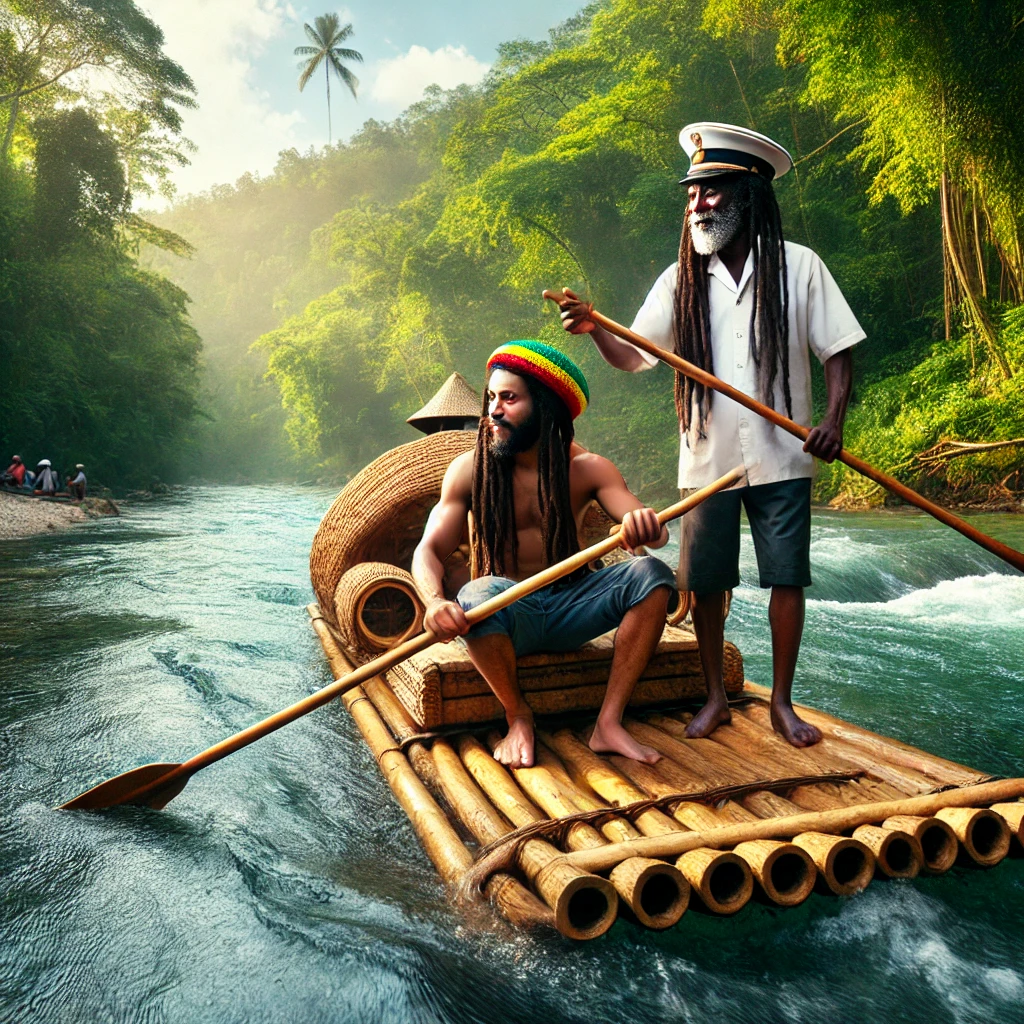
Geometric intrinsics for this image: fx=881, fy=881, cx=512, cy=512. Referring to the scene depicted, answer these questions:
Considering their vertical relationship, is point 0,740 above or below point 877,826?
below

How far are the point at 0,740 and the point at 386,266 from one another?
1182 inches

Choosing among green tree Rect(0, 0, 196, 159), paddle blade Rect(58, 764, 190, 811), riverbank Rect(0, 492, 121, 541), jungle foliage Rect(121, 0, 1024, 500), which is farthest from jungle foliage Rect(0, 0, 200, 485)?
paddle blade Rect(58, 764, 190, 811)

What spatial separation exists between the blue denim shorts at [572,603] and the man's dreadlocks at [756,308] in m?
0.50

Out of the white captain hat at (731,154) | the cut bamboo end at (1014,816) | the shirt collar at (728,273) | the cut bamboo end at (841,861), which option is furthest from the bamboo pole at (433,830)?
the white captain hat at (731,154)

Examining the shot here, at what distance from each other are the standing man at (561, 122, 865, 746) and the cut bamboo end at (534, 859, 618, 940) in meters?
1.07

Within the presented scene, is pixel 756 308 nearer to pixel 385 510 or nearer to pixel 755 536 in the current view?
pixel 755 536

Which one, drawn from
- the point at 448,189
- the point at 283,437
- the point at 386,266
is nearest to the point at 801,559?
the point at 386,266

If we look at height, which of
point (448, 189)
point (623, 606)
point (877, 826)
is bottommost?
point (877, 826)

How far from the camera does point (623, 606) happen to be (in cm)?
258

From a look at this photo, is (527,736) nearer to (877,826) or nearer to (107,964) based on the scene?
(877,826)

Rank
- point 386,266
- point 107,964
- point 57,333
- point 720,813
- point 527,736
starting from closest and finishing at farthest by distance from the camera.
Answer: point 107,964 → point 720,813 → point 527,736 → point 57,333 → point 386,266

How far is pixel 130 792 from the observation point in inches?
99.1

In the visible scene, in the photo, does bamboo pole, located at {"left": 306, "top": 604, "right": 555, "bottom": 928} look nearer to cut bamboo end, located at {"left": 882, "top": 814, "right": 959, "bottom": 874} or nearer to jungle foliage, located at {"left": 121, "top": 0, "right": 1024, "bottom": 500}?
cut bamboo end, located at {"left": 882, "top": 814, "right": 959, "bottom": 874}

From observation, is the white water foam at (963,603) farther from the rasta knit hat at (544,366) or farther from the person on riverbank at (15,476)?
the person on riverbank at (15,476)
